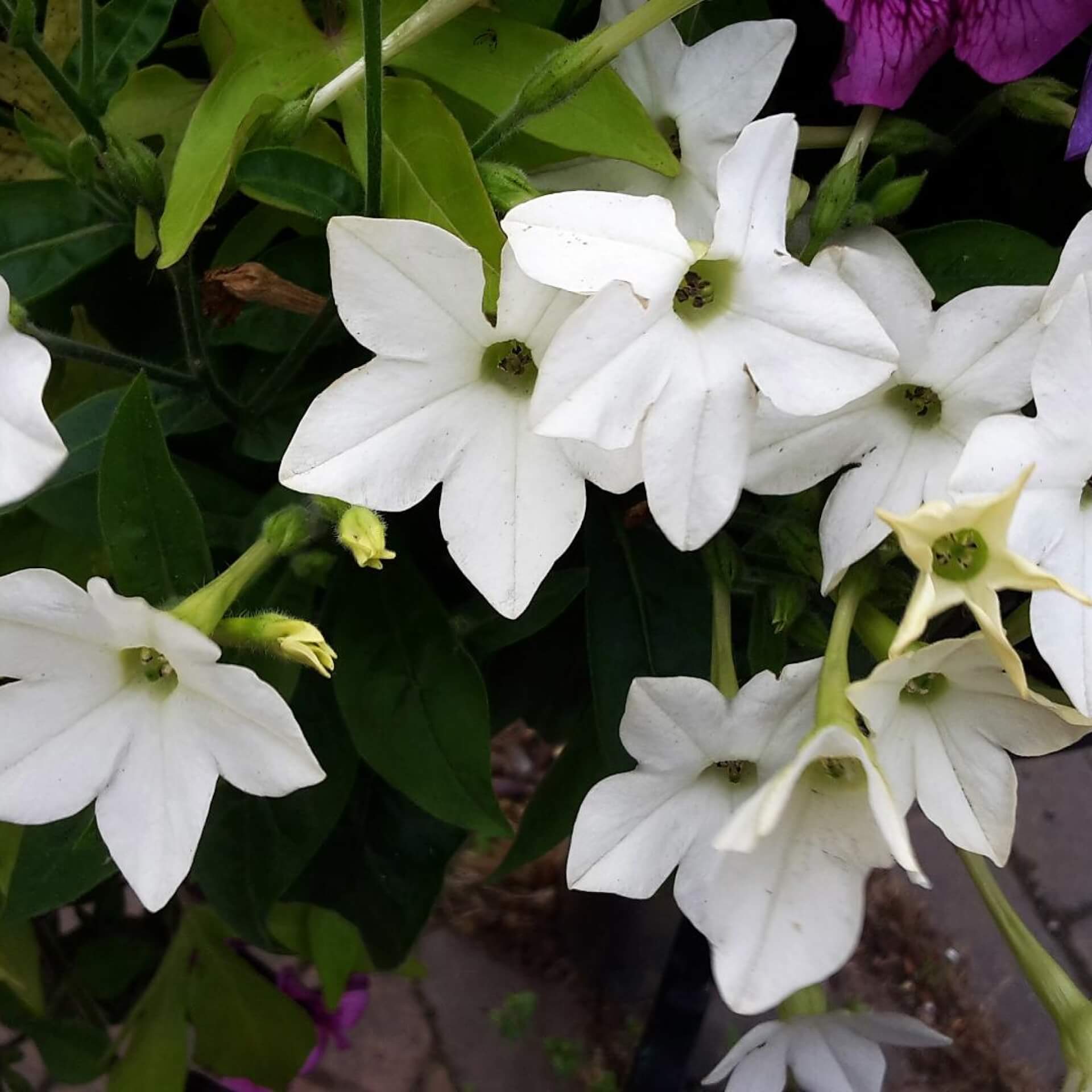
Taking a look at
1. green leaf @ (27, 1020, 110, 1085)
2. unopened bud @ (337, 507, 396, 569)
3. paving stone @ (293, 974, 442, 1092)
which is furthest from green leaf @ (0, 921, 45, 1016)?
paving stone @ (293, 974, 442, 1092)

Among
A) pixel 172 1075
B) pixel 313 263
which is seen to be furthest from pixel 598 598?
pixel 172 1075

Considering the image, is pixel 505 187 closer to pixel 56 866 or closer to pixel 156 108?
pixel 156 108

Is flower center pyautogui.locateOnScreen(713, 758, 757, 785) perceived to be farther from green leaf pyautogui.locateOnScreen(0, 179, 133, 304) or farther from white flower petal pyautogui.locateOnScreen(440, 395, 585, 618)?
green leaf pyautogui.locateOnScreen(0, 179, 133, 304)

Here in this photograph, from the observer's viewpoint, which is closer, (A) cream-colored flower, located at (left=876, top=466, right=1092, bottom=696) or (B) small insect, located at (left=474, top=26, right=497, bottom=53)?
(A) cream-colored flower, located at (left=876, top=466, right=1092, bottom=696)

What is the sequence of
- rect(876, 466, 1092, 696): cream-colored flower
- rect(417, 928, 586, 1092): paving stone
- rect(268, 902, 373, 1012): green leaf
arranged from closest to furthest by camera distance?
rect(876, 466, 1092, 696): cream-colored flower < rect(268, 902, 373, 1012): green leaf < rect(417, 928, 586, 1092): paving stone

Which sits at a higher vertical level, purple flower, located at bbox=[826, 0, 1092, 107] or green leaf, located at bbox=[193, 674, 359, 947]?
purple flower, located at bbox=[826, 0, 1092, 107]

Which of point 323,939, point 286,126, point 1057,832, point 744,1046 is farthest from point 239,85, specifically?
point 1057,832

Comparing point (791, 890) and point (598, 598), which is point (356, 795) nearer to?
point (598, 598)
